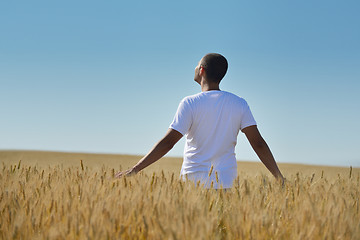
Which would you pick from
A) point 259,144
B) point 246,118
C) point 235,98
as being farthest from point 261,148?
point 235,98

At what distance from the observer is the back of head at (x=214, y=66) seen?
134 inches

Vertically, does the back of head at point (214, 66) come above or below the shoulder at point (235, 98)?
above

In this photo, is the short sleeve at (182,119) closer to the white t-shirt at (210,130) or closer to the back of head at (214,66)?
the white t-shirt at (210,130)

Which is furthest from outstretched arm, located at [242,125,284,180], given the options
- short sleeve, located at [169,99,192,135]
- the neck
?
short sleeve, located at [169,99,192,135]

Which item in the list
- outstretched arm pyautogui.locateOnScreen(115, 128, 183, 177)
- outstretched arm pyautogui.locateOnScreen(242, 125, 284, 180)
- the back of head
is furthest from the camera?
outstretched arm pyautogui.locateOnScreen(242, 125, 284, 180)

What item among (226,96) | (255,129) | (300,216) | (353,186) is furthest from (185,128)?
(353,186)

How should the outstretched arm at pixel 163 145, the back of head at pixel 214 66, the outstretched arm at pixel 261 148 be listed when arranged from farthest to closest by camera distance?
the outstretched arm at pixel 261 148 < the back of head at pixel 214 66 < the outstretched arm at pixel 163 145

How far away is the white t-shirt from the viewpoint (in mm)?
3330

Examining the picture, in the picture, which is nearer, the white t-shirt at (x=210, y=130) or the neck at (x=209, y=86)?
the white t-shirt at (x=210, y=130)

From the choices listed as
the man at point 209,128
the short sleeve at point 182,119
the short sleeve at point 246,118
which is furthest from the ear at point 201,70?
the short sleeve at point 246,118

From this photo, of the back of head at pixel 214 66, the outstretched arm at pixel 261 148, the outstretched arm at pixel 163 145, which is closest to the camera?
the outstretched arm at pixel 163 145

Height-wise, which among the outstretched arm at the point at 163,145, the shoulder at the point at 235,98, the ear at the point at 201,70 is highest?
the ear at the point at 201,70

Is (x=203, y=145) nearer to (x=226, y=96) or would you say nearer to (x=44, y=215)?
(x=226, y=96)

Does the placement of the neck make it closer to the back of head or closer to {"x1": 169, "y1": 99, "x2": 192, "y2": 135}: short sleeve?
the back of head
